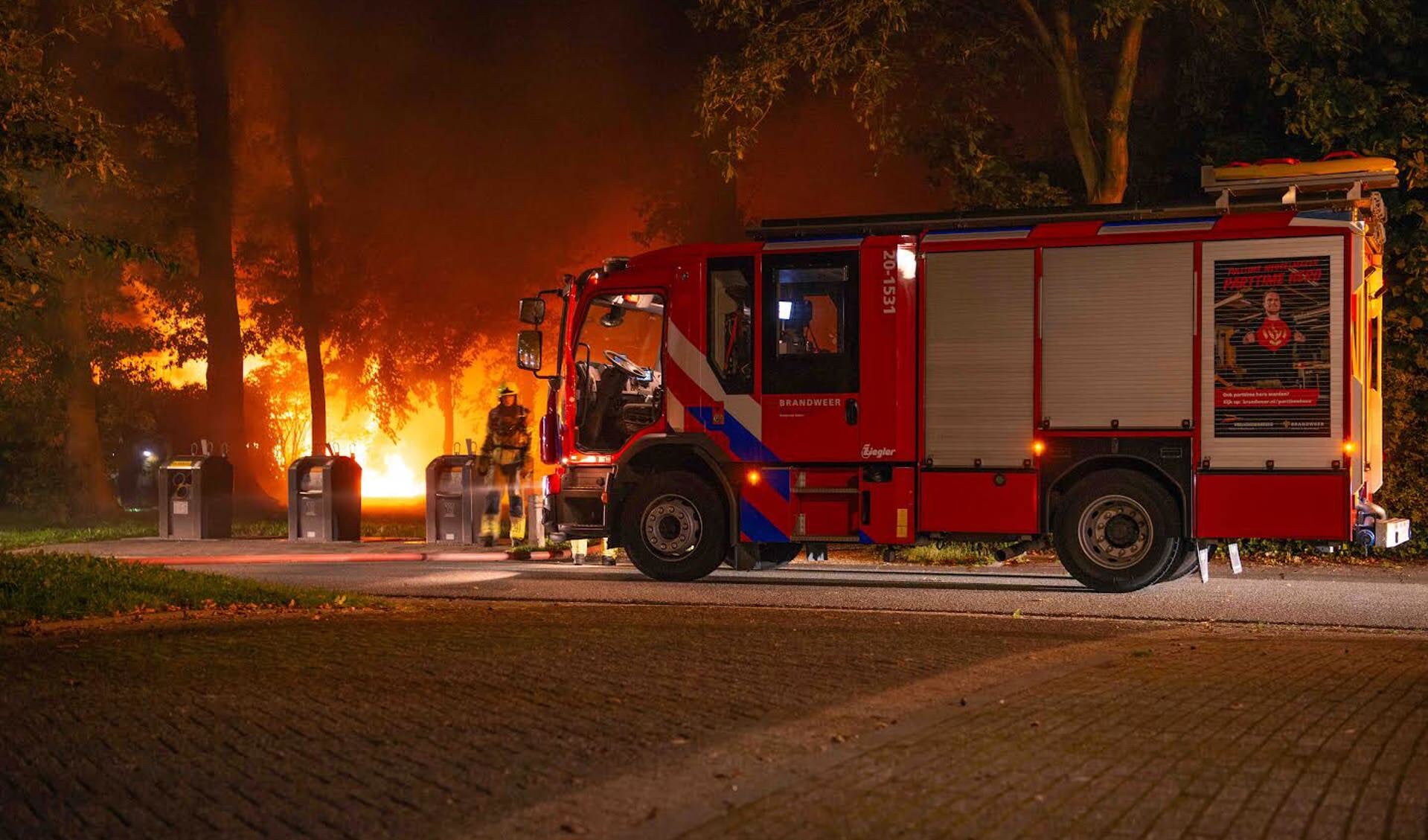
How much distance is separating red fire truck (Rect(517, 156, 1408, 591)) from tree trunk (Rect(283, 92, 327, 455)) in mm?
26781

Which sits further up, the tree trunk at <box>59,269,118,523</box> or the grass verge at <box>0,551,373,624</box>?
the tree trunk at <box>59,269,118,523</box>

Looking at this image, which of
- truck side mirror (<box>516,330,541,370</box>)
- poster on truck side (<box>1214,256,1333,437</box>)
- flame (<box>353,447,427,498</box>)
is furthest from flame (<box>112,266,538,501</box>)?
poster on truck side (<box>1214,256,1333,437</box>)

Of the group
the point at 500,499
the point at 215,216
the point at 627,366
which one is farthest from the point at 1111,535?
the point at 215,216

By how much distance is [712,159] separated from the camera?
1938cm

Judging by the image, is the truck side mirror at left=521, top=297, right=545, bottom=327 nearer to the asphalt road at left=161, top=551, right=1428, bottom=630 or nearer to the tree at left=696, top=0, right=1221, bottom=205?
the asphalt road at left=161, top=551, right=1428, bottom=630

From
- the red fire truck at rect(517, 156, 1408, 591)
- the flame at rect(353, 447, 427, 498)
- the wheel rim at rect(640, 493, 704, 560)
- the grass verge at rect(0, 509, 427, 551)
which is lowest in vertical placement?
the flame at rect(353, 447, 427, 498)

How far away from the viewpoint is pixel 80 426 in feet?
95.7

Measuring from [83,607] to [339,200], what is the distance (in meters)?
32.2

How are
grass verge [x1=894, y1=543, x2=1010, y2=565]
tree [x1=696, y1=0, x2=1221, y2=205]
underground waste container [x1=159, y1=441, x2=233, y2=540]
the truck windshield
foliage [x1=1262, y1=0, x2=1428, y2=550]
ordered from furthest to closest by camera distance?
underground waste container [x1=159, y1=441, x2=233, y2=540], tree [x1=696, y1=0, x2=1221, y2=205], grass verge [x1=894, y1=543, x2=1010, y2=565], foliage [x1=1262, y1=0, x2=1428, y2=550], the truck windshield

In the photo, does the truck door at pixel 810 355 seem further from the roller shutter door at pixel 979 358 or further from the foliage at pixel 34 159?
the foliage at pixel 34 159

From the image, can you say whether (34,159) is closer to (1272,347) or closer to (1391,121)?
(1272,347)

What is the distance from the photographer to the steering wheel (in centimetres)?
1542

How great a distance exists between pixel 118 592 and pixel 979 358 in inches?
286

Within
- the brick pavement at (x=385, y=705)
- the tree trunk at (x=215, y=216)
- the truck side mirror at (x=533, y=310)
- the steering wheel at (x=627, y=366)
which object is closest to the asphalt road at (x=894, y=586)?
the brick pavement at (x=385, y=705)
